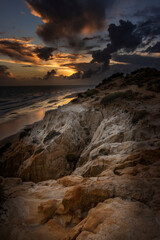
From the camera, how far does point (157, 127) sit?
7.45 m

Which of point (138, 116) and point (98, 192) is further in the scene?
point (138, 116)

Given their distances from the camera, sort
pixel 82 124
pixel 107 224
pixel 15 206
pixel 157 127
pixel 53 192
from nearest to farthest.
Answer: pixel 107 224 → pixel 15 206 → pixel 53 192 → pixel 157 127 → pixel 82 124

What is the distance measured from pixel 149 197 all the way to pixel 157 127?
5.13 metres

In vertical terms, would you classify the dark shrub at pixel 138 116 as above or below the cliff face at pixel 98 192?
above

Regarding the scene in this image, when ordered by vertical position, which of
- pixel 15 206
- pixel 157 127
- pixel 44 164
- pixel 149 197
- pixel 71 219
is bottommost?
pixel 44 164

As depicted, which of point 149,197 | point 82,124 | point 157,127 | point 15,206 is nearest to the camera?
point 149,197

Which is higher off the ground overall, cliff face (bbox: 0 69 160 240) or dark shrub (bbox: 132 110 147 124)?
dark shrub (bbox: 132 110 147 124)

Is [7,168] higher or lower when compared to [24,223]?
lower

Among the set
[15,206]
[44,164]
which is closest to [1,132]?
[44,164]

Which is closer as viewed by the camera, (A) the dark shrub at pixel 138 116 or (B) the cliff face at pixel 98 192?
(B) the cliff face at pixel 98 192

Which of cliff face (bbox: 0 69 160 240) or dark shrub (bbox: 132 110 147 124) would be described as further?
dark shrub (bbox: 132 110 147 124)

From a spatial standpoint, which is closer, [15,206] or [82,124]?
[15,206]

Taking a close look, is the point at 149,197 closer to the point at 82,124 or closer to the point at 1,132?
the point at 82,124

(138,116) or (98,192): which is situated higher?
(138,116)
